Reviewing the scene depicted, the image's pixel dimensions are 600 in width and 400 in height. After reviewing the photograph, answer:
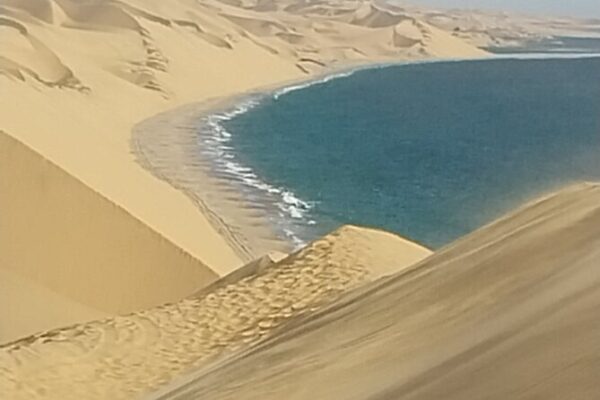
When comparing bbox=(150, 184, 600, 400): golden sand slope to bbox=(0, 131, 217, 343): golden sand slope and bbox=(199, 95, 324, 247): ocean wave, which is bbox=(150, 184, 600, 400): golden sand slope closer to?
bbox=(0, 131, 217, 343): golden sand slope

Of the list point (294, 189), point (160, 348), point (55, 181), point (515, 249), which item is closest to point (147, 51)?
point (294, 189)

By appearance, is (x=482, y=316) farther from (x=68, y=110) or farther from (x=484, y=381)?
(x=68, y=110)

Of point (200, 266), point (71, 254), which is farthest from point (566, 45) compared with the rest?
point (71, 254)

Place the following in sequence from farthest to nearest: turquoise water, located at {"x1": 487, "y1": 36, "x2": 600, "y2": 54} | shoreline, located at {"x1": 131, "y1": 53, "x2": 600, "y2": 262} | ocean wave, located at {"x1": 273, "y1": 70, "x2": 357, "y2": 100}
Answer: ocean wave, located at {"x1": 273, "y1": 70, "x2": 357, "y2": 100}, turquoise water, located at {"x1": 487, "y1": 36, "x2": 600, "y2": 54}, shoreline, located at {"x1": 131, "y1": 53, "x2": 600, "y2": 262}

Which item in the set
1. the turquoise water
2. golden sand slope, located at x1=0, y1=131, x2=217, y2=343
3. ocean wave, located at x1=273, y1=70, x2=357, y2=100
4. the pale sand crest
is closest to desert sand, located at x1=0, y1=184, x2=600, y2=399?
the pale sand crest

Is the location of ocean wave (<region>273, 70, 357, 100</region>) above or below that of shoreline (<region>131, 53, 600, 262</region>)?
above

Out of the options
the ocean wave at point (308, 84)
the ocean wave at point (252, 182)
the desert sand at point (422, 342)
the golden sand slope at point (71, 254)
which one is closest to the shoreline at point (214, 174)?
the ocean wave at point (252, 182)
